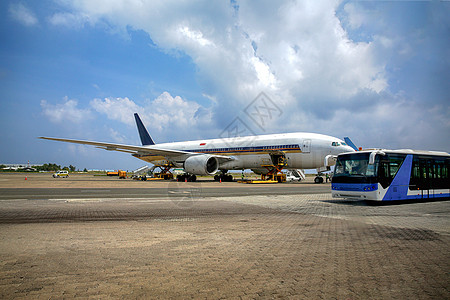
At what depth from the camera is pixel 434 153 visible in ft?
50.4

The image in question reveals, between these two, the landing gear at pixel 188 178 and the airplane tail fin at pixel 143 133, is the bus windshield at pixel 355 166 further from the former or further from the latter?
the airplane tail fin at pixel 143 133

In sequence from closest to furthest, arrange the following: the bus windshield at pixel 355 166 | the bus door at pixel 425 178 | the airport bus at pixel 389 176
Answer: the airport bus at pixel 389 176
the bus windshield at pixel 355 166
the bus door at pixel 425 178

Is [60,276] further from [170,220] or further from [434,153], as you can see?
[434,153]

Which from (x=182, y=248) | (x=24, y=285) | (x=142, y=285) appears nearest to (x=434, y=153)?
(x=182, y=248)

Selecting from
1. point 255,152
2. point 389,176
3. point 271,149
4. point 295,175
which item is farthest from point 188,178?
point 389,176

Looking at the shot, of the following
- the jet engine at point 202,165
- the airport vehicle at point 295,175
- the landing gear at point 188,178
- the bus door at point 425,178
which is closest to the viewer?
the bus door at point 425,178

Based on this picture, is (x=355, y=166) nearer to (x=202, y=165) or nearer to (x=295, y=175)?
(x=202, y=165)

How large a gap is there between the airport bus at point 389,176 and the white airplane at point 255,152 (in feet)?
37.3

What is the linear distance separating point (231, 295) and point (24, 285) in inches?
92.4

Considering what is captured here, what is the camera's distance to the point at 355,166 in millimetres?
13617

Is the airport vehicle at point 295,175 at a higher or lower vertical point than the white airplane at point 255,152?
lower

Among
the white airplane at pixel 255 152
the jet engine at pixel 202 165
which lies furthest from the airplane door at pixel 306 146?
the jet engine at pixel 202 165

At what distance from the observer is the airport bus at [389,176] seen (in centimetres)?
1291

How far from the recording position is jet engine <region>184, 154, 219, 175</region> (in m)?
31.2
